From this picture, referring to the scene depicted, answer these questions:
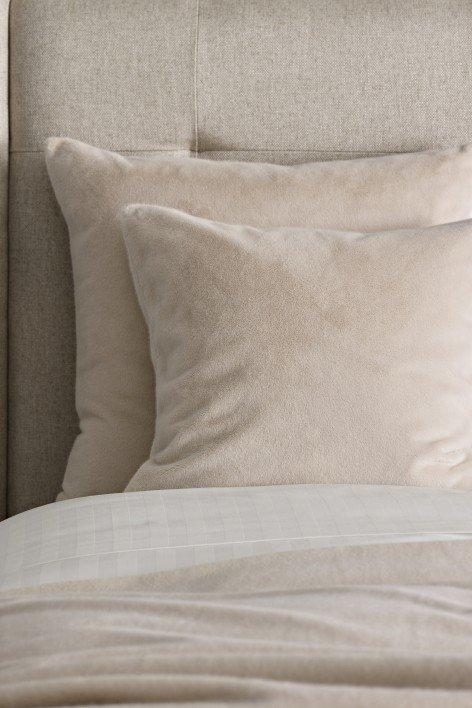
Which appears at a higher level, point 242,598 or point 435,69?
point 435,69

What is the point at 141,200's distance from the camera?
1.50 meters

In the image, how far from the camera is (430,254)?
1.29 m

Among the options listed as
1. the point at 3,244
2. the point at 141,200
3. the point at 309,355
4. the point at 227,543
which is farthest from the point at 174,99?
the point at 227,543

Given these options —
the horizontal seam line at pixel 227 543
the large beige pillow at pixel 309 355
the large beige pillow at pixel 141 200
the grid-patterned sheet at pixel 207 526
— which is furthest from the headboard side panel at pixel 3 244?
the horizontal seam line at pixel 227 543

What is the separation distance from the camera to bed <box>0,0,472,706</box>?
67 centimetres

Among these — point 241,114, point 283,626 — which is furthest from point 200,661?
point 241,114

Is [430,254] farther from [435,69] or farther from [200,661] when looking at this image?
[200,661]

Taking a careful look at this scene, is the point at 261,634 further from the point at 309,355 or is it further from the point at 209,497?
the point at 309,355

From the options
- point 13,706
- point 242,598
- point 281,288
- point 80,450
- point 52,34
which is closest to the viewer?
point 13,706

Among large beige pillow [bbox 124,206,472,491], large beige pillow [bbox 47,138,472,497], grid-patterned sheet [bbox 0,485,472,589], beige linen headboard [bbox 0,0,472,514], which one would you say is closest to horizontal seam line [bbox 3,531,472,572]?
grid-patterned sheet [bbox 0,485,472,589]

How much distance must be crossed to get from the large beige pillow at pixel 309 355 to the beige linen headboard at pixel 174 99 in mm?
426

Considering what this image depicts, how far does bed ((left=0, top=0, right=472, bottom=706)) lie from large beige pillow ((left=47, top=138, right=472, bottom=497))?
16cm

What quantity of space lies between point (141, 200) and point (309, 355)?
480 mm

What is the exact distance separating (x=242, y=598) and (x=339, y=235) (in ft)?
2.25
